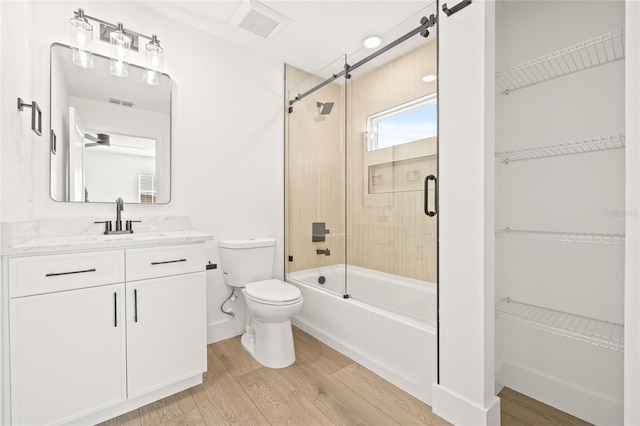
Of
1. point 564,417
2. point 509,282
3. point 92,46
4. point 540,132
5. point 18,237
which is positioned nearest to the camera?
point 18,237

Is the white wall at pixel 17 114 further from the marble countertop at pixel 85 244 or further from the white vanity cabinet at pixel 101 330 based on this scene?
the white vanity cabinet at pixel 101 330

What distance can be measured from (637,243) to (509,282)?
80cm

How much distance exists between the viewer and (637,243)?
3.19 ft

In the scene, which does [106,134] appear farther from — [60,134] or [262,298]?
[262,298]

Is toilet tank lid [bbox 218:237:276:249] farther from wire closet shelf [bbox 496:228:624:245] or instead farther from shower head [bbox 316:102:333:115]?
wire closet shelf [bbox 496:228:624:245]

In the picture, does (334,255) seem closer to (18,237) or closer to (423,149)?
(423,149)

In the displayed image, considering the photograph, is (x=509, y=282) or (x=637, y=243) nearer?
(x=637, y=243)

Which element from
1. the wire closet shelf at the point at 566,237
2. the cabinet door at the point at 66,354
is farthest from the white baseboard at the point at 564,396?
the cabinet door at the point at 66,354

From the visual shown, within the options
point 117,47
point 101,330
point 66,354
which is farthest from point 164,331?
point 117,47

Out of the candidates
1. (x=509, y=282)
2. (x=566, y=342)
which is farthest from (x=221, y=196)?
(x=566, y=342)

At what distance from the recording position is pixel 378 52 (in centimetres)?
204

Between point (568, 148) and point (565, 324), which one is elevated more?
point (568, 148)

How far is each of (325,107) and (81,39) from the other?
164 cm

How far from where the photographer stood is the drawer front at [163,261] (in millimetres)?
1495
